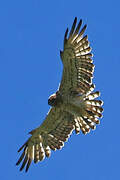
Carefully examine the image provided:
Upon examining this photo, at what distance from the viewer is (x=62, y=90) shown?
18312 mm

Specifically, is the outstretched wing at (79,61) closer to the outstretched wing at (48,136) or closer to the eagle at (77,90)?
the eagle at (77,90)

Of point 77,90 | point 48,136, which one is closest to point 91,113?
point 77,90

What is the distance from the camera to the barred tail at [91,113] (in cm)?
1825

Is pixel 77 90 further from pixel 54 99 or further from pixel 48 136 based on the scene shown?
Result: pixel 48 136

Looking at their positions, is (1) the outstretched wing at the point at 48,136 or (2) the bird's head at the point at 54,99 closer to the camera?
(2) the bird's head at the point at 54,99

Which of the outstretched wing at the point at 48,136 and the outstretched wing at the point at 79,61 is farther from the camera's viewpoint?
the outstretched wing at the point at 48,136

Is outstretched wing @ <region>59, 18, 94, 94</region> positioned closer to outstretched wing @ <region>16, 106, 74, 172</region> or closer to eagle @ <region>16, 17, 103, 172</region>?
eagle @ <region>16, 17, 103, 172</region>

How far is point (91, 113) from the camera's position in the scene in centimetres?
1833

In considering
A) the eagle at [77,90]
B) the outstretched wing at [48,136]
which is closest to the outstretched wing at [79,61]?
the eagle at [77,90]

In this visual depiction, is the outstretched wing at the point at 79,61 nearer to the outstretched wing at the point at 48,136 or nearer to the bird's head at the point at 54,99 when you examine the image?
the bird's head at the point at 54,99

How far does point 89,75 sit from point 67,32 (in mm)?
1344

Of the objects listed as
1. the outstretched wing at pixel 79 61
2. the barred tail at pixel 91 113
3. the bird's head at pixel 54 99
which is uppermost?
the outstretched wing at pixel 79 61

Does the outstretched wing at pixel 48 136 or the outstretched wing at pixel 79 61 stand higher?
the outstretched wing at pixel 79 61

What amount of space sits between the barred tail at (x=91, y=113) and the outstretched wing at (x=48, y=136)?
0.47 meters
